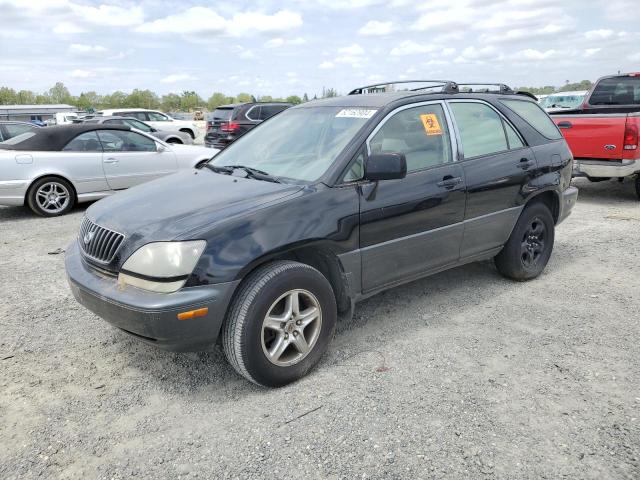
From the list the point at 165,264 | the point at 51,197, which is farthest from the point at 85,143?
the point at 165,264

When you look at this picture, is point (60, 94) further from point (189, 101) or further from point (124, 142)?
point (124, 142)

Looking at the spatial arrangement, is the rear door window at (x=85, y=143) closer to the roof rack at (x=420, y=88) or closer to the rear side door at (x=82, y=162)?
the rear side door at (x=82, y=162)

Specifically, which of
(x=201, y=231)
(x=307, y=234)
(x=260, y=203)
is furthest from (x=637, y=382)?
(x=201, y=231)

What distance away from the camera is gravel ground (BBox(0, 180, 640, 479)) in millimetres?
2477

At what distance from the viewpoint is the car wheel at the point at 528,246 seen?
4.55m

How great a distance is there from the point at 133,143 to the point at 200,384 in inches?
263

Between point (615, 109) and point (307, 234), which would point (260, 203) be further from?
point (615, 109)

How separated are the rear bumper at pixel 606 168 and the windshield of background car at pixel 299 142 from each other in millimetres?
5362

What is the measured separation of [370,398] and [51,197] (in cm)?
698

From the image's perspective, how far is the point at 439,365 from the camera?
3326 mm

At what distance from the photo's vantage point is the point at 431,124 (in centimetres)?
393

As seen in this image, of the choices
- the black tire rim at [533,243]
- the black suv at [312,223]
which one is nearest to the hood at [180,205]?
the black suv at [312,223]

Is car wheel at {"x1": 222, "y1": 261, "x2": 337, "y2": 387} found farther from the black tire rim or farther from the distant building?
the distant building

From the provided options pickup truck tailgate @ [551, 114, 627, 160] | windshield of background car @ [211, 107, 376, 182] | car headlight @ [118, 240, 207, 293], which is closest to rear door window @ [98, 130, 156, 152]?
windshield of background car @ [211, 107, 376, 182]
